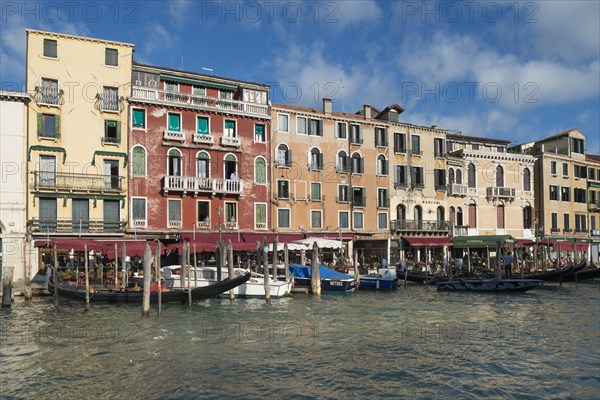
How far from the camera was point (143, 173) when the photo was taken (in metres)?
31.4

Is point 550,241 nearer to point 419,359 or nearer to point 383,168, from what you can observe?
point 383,168

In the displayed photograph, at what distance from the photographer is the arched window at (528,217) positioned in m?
45.5

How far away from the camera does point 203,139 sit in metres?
32.9

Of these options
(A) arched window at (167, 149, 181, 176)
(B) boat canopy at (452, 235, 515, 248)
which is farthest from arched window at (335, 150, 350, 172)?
(A) arched window at (167, 149, 181, 176)

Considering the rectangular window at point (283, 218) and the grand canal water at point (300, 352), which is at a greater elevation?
the rectangular window at point (283, 218)

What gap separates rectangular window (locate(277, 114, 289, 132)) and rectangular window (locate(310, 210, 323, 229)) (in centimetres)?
560

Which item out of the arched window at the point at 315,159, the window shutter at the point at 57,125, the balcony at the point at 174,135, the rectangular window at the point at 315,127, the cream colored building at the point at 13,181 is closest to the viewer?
the cream colored building at the point at 13,181

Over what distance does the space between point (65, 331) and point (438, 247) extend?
29934 mm

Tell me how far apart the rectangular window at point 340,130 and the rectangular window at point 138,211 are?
539 inches

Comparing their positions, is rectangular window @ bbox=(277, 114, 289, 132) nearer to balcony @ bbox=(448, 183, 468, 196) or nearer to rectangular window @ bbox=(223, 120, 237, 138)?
rectangular window @ bbox=(223, 120, 237, 138)

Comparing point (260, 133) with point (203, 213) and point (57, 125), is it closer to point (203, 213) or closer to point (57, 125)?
point (203, 213)

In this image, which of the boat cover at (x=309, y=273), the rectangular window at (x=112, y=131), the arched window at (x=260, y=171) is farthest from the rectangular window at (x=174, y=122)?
the boat cover at (x=309, y=273)

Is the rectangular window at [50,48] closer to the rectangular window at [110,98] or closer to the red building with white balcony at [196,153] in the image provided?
the rectangular window at [110,98]

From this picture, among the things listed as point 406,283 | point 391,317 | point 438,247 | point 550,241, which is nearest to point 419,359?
point 391,317
